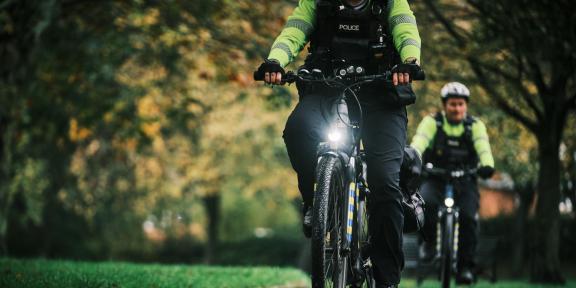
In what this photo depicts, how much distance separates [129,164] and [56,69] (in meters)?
10.5

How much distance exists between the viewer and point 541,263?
1648cm

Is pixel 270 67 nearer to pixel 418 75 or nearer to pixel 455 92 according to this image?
pixel 418 75

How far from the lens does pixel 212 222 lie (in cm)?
3638

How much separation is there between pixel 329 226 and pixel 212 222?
3180 cm

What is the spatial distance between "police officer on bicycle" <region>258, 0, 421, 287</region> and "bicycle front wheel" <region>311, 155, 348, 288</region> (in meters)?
0.23

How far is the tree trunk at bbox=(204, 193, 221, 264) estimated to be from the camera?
1354 inches

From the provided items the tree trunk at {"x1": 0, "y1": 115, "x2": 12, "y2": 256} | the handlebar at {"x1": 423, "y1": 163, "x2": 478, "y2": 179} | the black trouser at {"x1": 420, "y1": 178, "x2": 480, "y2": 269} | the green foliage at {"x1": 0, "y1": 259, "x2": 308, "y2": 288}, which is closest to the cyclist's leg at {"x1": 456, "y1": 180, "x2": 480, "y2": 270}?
the black trouser at {"x1": 420, "y1": 178, "x2": 480, "y2": 269}

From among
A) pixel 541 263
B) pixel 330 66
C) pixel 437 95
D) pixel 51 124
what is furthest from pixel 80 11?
pixel 330 66

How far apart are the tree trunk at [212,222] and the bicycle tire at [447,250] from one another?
2489cm

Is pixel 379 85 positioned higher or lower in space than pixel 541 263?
higher

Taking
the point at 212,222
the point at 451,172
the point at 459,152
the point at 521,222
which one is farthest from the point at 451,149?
the point at 212,222

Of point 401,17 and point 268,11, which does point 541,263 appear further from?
point 401,17

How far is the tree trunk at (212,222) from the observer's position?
34388mm

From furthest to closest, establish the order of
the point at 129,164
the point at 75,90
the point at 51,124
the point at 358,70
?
1. the point at 129,164
2. the point at 51,124
3. the point at 75,90
4. the point at 358,70
